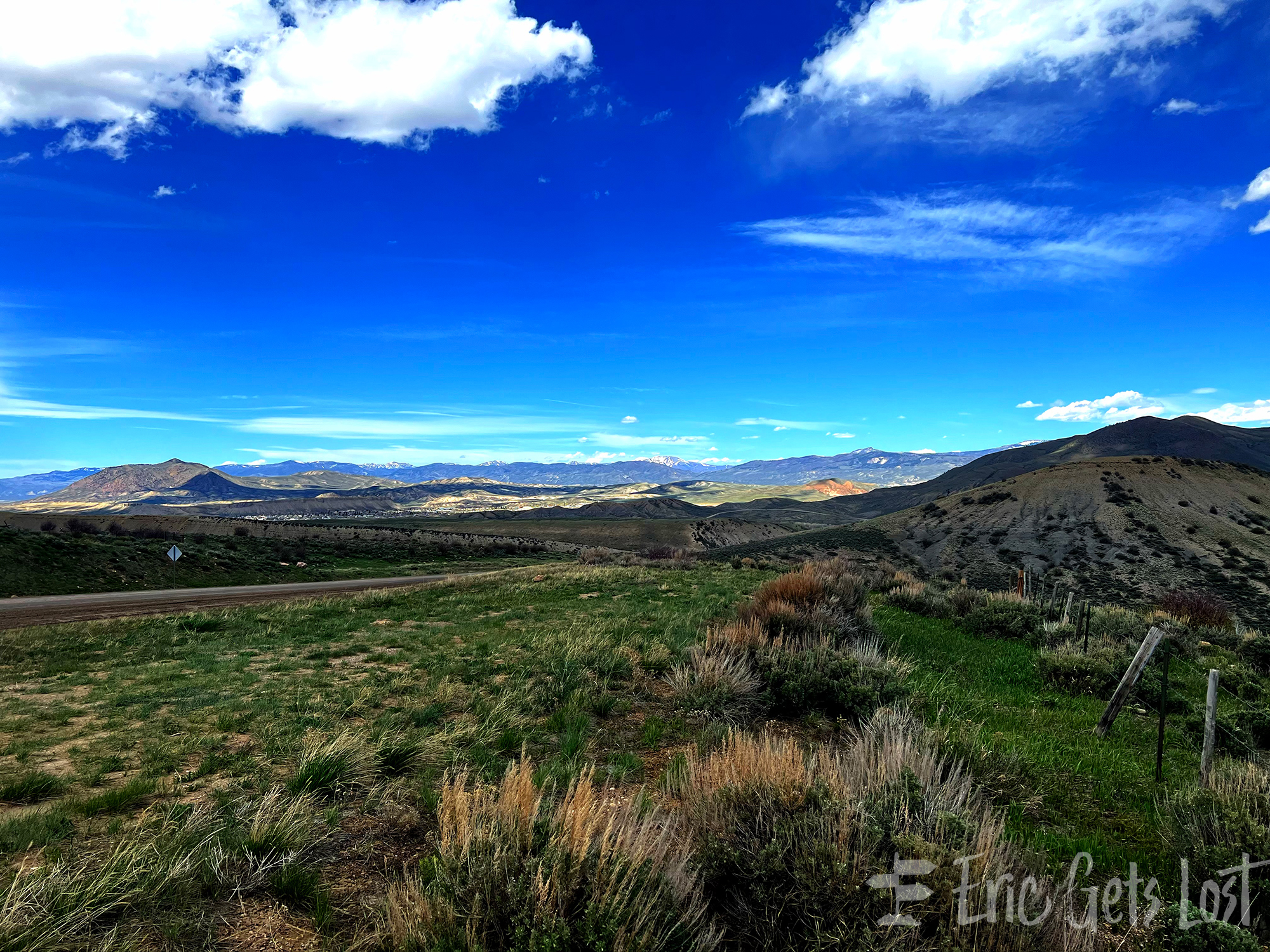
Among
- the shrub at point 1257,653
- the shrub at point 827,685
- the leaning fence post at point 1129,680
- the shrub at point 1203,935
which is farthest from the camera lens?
the shrub at point 1257,653

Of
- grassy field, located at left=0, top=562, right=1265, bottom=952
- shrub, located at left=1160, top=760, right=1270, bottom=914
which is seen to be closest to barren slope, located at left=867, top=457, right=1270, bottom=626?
grassy field, located at left=0, top=562, right=1265, bottom=952

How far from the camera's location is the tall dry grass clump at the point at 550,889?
2934mm

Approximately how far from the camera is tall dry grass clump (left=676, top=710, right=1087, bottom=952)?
3.09 metres

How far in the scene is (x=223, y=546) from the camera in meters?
43.8

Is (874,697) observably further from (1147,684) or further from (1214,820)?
(1147,684)

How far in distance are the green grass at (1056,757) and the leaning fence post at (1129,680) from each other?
197mm

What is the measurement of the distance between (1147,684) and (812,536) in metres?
62.1

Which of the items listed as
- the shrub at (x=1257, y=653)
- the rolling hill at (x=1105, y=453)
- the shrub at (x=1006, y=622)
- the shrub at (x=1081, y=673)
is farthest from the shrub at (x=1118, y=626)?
the rolling hill at (x=1105, y=453)

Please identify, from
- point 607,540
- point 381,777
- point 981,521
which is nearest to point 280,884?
point 381,777

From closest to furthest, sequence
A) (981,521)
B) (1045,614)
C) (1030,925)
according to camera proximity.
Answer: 1. (1030,925)
2. (1045,614)
3. (981,521)

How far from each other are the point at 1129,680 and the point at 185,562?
44920mm

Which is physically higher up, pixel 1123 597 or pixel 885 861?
pixel 885 861

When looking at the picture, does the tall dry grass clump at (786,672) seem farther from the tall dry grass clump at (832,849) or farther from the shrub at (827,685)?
the tall dry grass clump at (832,849)

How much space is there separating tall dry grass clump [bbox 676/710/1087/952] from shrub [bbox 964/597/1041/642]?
1347 cm
